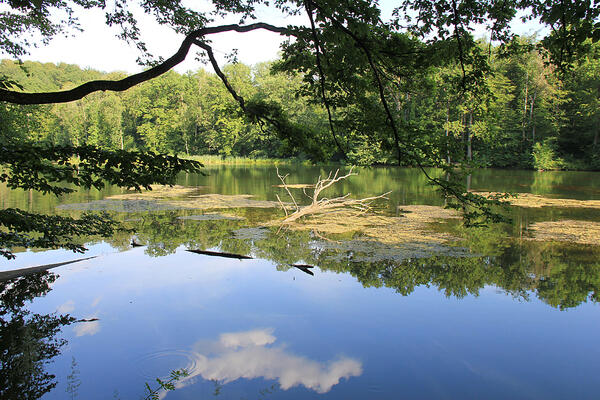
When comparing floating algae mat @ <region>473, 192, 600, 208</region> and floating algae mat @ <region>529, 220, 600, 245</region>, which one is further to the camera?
floating algae mat @ <region>473, 192, 600, 208</region>

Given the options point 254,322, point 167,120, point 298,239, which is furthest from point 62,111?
point 254,322

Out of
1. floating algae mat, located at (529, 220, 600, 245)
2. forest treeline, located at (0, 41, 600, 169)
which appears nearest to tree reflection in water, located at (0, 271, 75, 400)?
forest treeline, located at (0, 41, 600, 169)

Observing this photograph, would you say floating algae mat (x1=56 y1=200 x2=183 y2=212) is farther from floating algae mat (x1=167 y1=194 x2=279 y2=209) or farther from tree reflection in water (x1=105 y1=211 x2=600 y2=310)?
tree reflection in water (x1=105 y1=211 x2=600 y2=310)

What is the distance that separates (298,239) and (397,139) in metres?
5.37

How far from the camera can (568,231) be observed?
9.47 meters

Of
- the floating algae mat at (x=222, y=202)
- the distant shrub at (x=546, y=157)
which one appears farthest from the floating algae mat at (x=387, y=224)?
the distant shrub at (x=546, y=157)

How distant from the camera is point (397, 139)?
3613mm

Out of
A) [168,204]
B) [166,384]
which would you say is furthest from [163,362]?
[168,204]

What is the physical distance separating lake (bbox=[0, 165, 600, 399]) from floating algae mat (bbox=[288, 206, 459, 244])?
104 millimetres

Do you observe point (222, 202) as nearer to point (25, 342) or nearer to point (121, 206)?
point (121, 206)

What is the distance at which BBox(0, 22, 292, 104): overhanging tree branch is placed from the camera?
347 cm

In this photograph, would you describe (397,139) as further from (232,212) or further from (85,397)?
(232,212)

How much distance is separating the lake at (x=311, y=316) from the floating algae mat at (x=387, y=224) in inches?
4.1

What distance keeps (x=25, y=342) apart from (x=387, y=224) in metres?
7.86
